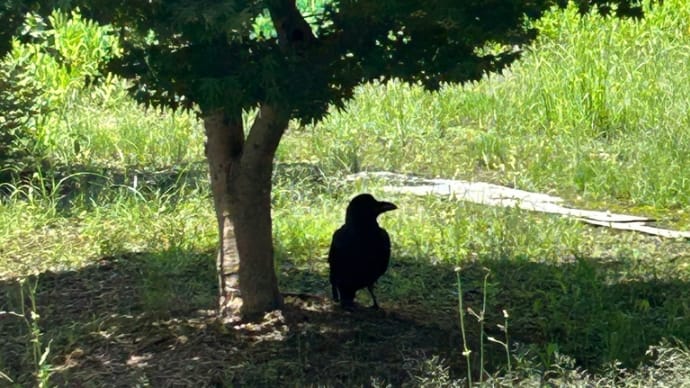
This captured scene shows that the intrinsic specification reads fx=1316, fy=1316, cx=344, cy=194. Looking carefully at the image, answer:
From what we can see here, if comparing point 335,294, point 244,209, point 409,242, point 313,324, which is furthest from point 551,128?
point 244,209

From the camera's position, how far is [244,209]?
597 cm

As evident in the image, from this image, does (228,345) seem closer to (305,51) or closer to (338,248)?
(338,248)

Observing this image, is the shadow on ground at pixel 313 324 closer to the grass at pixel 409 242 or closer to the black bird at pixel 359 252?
the grass at pixel 409 242

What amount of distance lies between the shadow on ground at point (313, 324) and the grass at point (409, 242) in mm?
14

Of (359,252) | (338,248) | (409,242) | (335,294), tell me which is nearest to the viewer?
(359,252)

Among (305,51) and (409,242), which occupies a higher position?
(305,51)

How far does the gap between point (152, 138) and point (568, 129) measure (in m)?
3.39

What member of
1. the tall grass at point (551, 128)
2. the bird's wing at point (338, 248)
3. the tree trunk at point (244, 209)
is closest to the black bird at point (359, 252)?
the bird's wing at point (338, 248)

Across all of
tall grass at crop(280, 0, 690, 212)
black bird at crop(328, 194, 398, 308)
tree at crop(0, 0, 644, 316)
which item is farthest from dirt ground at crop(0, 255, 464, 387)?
tall grass at crop(280, 0, 690, 212)

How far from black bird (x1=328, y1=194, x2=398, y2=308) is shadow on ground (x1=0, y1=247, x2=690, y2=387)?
5.1 inches

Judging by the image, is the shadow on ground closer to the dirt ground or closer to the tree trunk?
the dirt ground

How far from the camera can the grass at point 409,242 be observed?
230 inches

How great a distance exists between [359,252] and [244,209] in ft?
2.69

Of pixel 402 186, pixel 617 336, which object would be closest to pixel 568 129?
pixel 402 186
